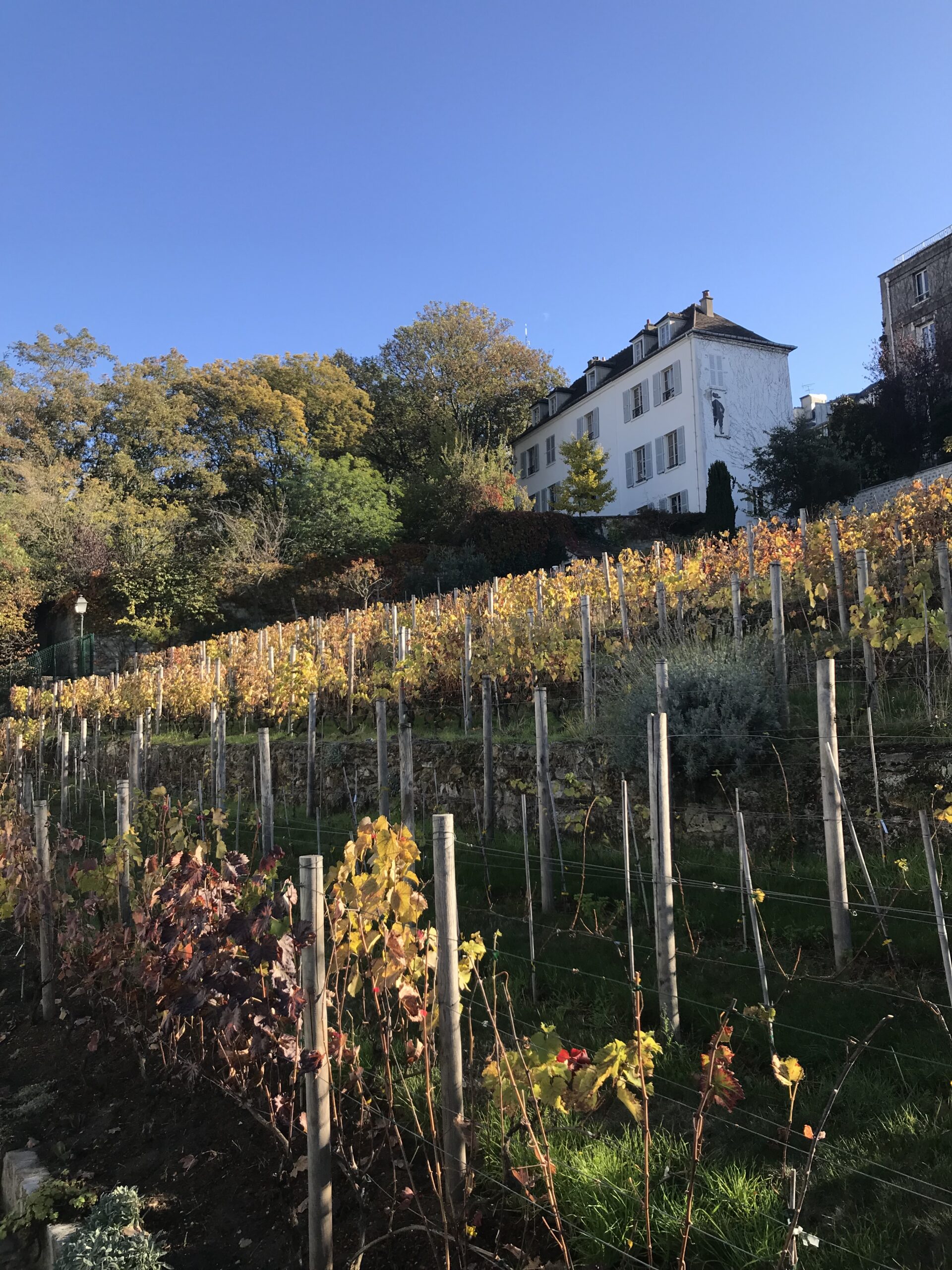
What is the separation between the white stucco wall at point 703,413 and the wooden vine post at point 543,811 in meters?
22.1

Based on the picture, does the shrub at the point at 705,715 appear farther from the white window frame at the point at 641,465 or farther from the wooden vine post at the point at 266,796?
the white window frame at the point at 641,465

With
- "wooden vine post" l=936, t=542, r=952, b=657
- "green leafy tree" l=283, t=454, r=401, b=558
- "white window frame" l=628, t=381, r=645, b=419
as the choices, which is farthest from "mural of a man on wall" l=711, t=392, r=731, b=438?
"wooden vine post" l=936, t=542, r=952, b=657

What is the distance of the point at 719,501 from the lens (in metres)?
23.9

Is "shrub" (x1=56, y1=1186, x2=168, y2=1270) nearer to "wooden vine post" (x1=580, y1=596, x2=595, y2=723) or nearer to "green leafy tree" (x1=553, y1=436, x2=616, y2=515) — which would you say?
"wooden vine post" (x1=580, y1=596, x2=595, y2=723)

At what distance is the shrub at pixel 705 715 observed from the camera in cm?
558

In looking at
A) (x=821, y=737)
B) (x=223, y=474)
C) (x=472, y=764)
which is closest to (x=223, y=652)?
(x=472, y=764)

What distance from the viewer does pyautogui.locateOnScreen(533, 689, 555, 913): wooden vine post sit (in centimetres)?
488

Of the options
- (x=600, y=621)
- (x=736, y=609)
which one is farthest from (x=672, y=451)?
(x=736, y=609)

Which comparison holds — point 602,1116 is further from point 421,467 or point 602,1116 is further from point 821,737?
point 421,467

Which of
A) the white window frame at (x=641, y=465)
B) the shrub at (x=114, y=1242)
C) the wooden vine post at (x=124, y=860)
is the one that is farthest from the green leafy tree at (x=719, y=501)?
the shrub at (x=114, y=1242)

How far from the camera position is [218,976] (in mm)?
2594

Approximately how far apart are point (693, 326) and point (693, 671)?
24230mm

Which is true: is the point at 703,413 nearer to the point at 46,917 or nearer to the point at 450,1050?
the point at 46,917

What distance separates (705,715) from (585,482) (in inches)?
940
